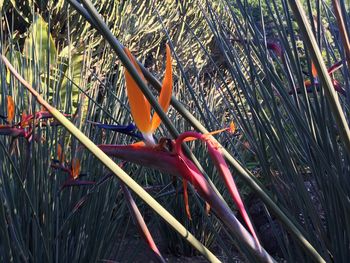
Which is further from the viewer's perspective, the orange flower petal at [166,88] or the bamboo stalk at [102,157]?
the orange flower petal at [166,88]

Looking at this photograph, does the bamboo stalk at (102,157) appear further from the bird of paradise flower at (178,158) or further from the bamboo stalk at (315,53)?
the bamboo stalk at (315,53)

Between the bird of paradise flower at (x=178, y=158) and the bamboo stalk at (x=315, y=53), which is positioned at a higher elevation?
the bamboo stalk at (x=315, y=53)

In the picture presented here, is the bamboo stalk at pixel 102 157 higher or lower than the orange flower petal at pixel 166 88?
lower

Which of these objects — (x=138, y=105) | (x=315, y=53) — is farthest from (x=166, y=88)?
(x=315, y=53)

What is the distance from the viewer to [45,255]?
159 cm

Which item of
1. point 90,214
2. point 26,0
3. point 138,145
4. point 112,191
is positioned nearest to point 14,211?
point 90,214

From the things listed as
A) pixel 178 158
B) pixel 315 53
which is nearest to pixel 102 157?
pixel 178 158

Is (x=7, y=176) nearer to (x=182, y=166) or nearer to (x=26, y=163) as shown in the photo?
(x=26, y=163)

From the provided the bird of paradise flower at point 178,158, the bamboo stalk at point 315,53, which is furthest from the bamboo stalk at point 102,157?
the bamboo stalk at point 315,53

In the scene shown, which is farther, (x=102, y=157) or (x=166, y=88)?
(x=166, y=88)

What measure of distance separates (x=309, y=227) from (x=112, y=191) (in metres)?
1.04

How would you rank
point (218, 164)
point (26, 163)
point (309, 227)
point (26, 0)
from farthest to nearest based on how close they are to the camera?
point (26, 0)
point (26, 163)
point (309, 227)
point (218, 164)

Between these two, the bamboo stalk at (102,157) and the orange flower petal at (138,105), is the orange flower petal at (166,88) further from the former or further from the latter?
the bamboo stalk at (102,157)

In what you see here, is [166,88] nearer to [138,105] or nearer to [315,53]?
[138,105]
